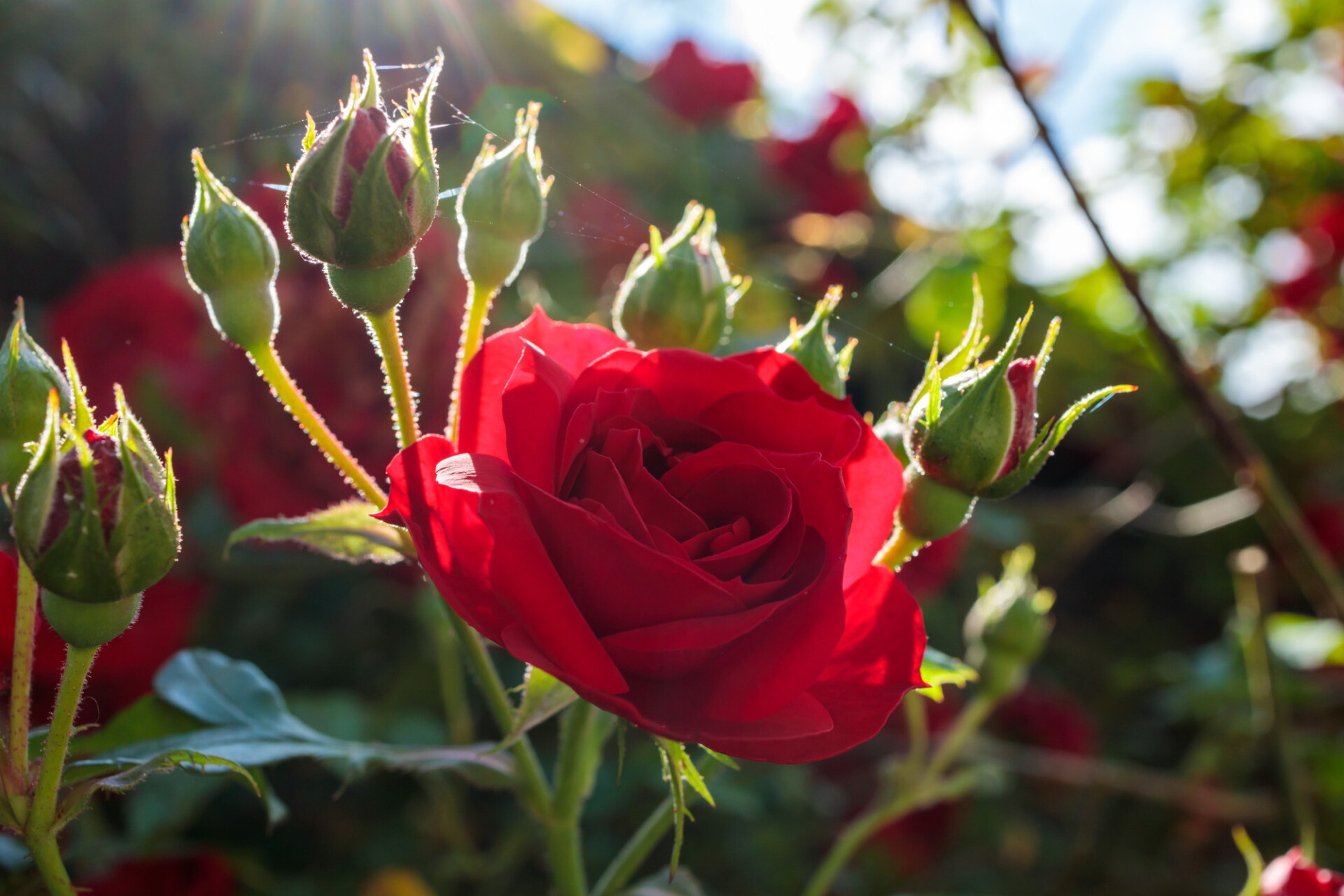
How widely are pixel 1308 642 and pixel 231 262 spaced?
1064mm

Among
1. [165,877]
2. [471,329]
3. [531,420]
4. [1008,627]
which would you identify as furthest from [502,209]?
[165,877]

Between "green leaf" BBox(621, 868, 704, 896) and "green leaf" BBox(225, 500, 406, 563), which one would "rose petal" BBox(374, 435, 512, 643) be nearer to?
"green leaf" BBox(225, 500, 406, 563)

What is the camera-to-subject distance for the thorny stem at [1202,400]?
58cm

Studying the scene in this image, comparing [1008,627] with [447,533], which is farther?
[1008,627]

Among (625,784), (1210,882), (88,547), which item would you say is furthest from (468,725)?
(1210,882)

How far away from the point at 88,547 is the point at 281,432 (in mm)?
668

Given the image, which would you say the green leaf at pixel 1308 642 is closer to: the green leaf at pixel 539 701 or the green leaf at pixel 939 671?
the green leaf at pixel 939 671

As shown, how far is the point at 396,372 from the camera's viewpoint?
423mm

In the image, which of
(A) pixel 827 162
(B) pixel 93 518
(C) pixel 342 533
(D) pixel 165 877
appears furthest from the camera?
(A) pixel 827 162

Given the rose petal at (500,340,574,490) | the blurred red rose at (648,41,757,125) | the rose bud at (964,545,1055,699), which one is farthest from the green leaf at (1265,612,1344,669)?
the blurred red rose at (648,41,757,125)

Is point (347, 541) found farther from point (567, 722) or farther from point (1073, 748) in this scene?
point (1073, 748)

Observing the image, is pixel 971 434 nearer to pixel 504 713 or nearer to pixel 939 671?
pixel 939 671

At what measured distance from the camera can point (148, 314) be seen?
0.96 meters

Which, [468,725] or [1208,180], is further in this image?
[1208,180]
